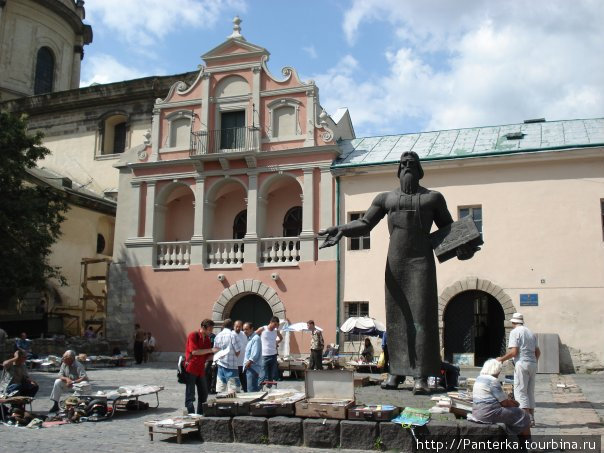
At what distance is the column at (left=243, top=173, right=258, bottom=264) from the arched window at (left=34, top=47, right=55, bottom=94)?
2211 centimetres

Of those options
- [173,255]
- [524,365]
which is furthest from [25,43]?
[524,365]

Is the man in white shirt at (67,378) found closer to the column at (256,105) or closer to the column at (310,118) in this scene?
the column at (256,105)

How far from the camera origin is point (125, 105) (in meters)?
33.2

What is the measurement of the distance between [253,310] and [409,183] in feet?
48.1

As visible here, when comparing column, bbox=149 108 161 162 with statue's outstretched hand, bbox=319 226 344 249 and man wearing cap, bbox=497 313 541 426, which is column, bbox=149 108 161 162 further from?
man wearing cap, bbox=497 313 541 426

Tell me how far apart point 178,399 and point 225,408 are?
499cm

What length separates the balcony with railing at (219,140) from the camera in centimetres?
2477

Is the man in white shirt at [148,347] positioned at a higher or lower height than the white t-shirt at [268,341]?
lower

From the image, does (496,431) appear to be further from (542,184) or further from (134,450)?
(542,184)

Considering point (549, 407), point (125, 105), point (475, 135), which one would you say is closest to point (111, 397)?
point (549, 407)

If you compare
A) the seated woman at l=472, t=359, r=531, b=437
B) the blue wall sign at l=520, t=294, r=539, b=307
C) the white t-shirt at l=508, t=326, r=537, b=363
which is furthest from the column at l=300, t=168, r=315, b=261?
the seated woman at l=472, t=359, r=531, b=437

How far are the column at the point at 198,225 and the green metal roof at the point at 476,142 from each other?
517 cm

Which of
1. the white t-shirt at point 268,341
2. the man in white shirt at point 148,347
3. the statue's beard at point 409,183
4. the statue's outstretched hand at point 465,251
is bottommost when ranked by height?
the man in white shirt at point 148,347

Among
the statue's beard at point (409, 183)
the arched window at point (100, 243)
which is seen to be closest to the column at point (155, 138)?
the arched window at point (100, 243)
